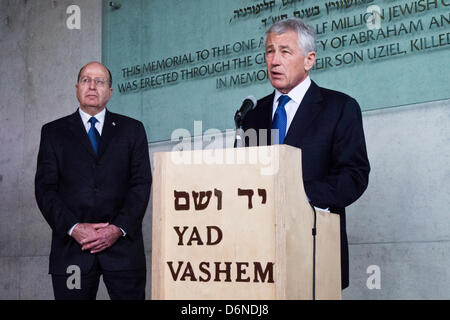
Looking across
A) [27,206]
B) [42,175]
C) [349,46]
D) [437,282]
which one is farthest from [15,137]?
[437,282]

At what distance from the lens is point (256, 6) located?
14.9ft

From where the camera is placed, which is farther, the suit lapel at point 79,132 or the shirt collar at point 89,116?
the shirt collar at point 89,116

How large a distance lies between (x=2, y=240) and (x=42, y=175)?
2.65 m

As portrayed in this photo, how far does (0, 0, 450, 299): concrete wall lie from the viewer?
361 cm

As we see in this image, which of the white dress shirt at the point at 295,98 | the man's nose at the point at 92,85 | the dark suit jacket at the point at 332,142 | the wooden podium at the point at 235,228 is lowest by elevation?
the wooden podium at the point at 235,228

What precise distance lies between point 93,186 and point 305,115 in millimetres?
1345

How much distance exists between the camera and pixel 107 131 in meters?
3.57

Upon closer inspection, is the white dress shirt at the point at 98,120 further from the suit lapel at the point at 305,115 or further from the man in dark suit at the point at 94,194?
the suit lapel at the point at 305,115

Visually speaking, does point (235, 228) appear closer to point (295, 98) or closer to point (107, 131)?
point (295, 98)

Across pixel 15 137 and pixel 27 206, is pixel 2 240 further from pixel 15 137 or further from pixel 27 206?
pixel 15 137

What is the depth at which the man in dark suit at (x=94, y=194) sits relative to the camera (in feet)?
10.9

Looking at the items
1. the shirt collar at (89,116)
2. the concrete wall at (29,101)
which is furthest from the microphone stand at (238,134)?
the concrete wall at (29,101)

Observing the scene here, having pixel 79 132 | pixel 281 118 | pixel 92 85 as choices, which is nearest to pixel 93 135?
pixel 79 132

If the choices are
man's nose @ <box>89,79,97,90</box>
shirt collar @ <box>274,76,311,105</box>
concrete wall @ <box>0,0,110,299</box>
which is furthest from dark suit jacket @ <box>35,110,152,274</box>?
concrete wall @ <box>0,0,110,299</box>
